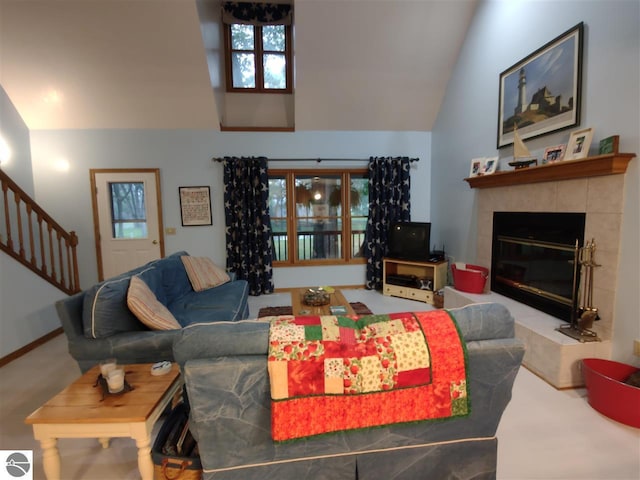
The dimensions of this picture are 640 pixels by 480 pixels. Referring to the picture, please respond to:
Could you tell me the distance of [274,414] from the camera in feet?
3.54

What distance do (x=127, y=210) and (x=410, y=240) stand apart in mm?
3981

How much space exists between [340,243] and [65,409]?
383cm

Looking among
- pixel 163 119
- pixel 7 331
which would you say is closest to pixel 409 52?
pixel 163 119

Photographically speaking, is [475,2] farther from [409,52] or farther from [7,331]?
[7,331]

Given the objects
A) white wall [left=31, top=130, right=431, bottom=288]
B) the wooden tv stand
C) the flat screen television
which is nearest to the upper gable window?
white wall [left=31, top=130, right=431, bottom=288]

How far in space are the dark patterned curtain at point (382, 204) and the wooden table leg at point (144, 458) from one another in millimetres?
3684

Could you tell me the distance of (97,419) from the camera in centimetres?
121

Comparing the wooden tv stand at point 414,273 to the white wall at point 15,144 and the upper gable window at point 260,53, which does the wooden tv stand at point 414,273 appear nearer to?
the upper gable window at point 260,53

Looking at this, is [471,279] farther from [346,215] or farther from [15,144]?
[15,144]

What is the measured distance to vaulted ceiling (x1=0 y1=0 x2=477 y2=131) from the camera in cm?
322

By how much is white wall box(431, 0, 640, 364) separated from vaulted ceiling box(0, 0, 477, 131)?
0.44 meters

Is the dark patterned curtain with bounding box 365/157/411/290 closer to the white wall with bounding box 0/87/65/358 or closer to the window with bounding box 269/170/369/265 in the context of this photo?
the window with bounding box 269/170/369/265

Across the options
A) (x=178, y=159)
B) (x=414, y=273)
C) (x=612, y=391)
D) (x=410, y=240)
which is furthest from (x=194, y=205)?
(x=612, y=391)

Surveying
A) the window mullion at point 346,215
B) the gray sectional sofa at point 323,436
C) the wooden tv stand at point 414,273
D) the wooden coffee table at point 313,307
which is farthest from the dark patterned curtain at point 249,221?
the gray sectional sofa at point 323,436
